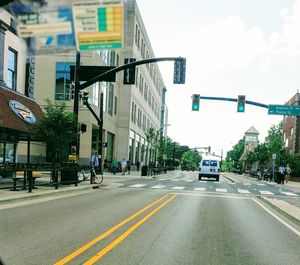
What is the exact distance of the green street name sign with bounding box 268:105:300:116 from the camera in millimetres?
34062

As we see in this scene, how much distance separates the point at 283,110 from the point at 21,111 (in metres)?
20.8

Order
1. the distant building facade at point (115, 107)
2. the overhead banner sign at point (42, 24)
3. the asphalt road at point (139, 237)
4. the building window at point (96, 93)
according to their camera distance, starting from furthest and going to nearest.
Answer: the building window at point (96, 93), the distant building facade at point (115, 107), the asphalt road at point (139, 237), the overhead banner sign at point (42, 24)

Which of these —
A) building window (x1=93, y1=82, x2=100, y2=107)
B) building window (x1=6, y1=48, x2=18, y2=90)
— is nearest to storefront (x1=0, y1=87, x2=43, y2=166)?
building window (x1=6, y1=48, x2=18, y2=90)

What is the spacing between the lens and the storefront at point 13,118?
67.9ft

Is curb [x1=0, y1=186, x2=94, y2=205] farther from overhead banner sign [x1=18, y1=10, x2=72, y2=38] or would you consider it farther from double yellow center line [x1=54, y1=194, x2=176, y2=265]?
overhead banner sign [x1=18, y1=10, x2=72, y2=38]

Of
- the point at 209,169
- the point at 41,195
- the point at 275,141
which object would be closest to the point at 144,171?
the point at 209,169

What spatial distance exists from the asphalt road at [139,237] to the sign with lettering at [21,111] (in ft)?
28.8

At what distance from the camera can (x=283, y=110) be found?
113 ft

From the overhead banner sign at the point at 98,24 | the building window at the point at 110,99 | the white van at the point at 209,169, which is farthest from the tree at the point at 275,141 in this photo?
the overhead banner sign at the point at 98,24

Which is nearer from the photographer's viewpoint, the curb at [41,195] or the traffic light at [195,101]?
the curb at [41,195]

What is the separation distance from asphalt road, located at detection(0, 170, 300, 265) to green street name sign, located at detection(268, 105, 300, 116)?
69.2 ft

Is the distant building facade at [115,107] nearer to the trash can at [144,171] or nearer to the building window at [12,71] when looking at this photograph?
the building window at [12,71]

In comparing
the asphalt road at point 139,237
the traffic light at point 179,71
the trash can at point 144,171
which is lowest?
the trash can at point 144,171

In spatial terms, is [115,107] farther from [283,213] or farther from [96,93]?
[283,213]
